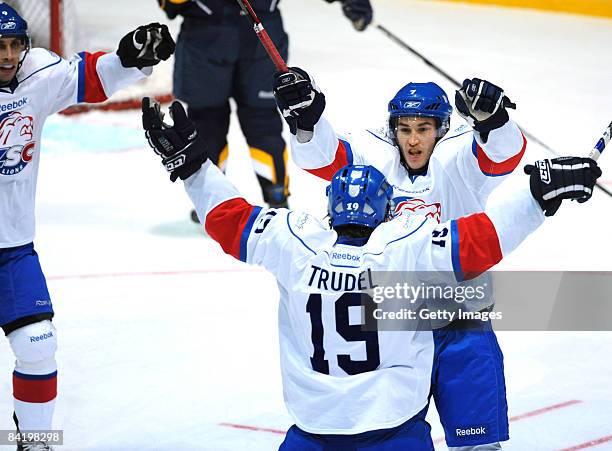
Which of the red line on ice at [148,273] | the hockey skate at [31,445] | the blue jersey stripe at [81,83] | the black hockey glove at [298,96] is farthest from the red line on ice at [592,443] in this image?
the red line on ice at [148,273]

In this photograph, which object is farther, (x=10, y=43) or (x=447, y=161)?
(x=10, y=43)

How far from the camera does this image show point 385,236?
2822 mm

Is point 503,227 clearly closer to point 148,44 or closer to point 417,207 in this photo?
point 417,207

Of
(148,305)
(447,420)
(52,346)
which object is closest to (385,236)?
(447,420)

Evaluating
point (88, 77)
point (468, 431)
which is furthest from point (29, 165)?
point (468, 431)

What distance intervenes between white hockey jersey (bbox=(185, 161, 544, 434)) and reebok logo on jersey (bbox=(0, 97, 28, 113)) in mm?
1183

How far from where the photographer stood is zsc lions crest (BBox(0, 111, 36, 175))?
3.66m

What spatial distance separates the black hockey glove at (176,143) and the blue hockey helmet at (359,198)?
13.3 inches

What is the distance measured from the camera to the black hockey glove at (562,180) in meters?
2.73

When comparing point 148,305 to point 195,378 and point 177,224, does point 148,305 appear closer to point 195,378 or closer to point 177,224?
point 195,378

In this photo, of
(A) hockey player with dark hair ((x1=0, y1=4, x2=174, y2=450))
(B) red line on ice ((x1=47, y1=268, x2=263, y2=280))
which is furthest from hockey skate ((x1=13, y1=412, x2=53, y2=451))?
(B) red line on ice ((x1=47, y1=268, x2=263, y2=280))

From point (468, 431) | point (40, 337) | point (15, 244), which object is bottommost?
point (468, 431)

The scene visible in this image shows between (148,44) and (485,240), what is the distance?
4.76ft

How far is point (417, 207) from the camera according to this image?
3.47 m
